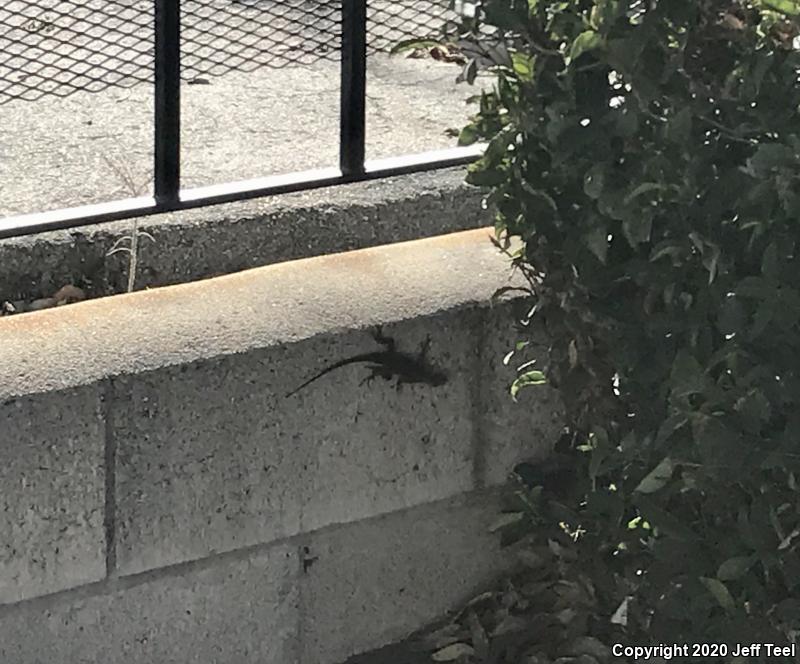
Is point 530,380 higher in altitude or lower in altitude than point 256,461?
higher

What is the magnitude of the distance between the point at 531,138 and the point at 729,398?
52 centimetres

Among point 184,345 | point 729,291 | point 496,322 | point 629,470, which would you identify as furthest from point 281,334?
point 729,291

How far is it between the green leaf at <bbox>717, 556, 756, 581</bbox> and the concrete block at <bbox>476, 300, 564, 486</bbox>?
2.15ft

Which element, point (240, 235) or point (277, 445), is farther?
point (240, 235)

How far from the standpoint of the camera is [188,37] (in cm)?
369

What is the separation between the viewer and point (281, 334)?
8.55 feet

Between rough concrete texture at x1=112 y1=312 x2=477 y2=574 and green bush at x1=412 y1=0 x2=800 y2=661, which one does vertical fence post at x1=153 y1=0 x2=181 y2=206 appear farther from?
green bush at x1=412 y1=0 x2=800 y2=661

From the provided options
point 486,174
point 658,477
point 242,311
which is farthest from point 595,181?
point 242,311

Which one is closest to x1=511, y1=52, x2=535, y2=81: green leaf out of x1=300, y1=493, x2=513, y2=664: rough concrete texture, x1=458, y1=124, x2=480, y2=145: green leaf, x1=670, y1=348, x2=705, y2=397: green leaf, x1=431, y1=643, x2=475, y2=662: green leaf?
x1=458, y1=124, x2=480, y2=145: green leaf

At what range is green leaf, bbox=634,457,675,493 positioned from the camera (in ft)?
7.66

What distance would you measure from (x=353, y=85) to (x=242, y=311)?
569mm

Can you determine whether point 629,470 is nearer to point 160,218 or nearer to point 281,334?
point 281,334

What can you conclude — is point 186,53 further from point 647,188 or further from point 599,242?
point 647,188

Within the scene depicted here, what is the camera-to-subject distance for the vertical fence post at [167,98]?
279 cm
